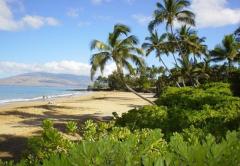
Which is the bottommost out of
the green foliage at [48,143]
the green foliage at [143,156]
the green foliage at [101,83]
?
the green foliage at [48,143]

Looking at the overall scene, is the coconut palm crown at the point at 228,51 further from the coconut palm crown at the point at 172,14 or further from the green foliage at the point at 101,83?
the green foliage at the point at 101,83

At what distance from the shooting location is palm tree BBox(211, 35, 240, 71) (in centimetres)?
4672

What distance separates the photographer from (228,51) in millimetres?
47250

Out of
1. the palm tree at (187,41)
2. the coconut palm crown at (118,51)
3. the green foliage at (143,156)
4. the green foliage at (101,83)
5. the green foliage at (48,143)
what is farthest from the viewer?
the green foliage at (101,83)

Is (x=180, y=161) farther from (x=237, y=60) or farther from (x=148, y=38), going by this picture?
(x=237, y=60)

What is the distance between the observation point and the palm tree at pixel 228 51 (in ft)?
153

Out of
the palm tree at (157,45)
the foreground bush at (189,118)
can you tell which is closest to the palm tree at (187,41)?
the palm tree at (157,45)

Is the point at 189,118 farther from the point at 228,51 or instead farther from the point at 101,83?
the point at 101,83

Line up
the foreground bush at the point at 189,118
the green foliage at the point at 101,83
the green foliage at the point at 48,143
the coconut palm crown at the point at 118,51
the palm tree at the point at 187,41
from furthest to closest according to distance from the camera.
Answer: the green foliage at the point at 101,83 < the palm tree at the point at 187,41 < the coconut palm crown at the point at 118,51 < the foreground bush at the point at 189,118 < the green foliage at the point at 48,143

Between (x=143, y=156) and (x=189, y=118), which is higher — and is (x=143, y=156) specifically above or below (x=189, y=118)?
above

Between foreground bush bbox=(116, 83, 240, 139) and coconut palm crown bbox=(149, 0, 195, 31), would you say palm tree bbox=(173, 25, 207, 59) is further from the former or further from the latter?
foreground bush bbox=(116, 83, 240, 139)

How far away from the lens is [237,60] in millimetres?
49094

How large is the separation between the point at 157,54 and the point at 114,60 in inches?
680

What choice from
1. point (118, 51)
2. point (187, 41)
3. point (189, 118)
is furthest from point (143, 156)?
point (187, 41)
